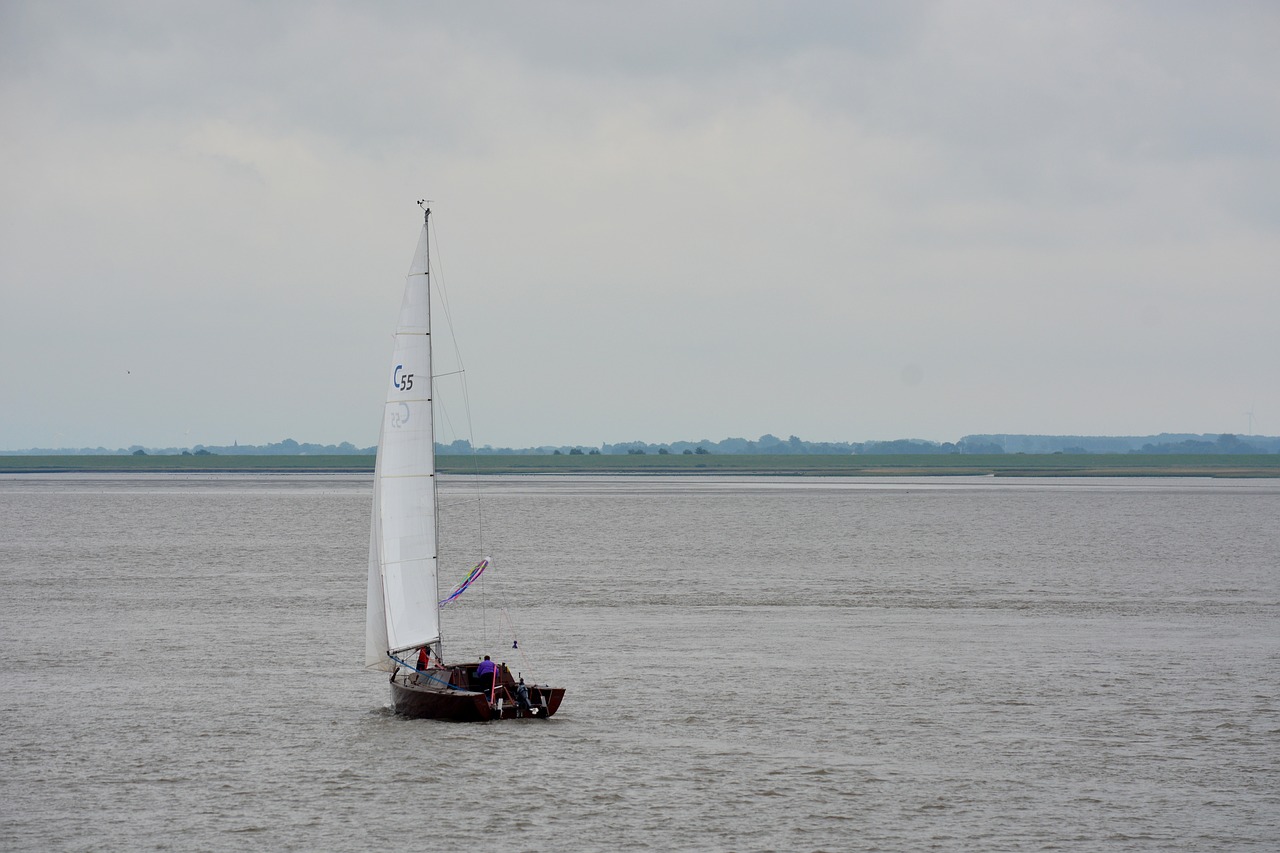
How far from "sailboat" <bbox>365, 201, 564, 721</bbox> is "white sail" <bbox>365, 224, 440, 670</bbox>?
0.08 ft

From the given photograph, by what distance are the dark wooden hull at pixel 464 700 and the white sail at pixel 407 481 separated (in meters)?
1.17

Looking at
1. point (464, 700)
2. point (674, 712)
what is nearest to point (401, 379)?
point (464, 700)

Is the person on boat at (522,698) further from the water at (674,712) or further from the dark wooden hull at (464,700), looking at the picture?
the water at (674,712)

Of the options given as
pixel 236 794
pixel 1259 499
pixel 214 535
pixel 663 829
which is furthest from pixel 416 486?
pixel 1259 499

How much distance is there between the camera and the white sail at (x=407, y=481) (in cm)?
3294

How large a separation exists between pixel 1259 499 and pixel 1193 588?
117 metres

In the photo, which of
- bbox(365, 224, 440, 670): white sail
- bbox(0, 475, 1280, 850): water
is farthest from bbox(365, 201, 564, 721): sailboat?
bbox(0, 475, 1280, 850): water

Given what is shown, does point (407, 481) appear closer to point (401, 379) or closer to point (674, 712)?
point (401, 379)

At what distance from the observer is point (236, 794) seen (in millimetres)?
27125

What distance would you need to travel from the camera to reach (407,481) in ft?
109

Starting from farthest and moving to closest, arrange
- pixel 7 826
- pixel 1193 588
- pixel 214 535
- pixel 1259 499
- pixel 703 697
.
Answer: pixel 1259 499
pixel 214 535
pixel 1193 588
pixel 703 697
pixel 7 826

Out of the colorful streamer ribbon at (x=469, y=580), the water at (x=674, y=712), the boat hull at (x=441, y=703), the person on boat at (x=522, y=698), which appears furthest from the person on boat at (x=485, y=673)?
the colorful streamer ribbon at (x=469, y=580)

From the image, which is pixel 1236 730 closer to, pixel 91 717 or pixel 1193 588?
pixel 91 717

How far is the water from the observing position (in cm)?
2548
